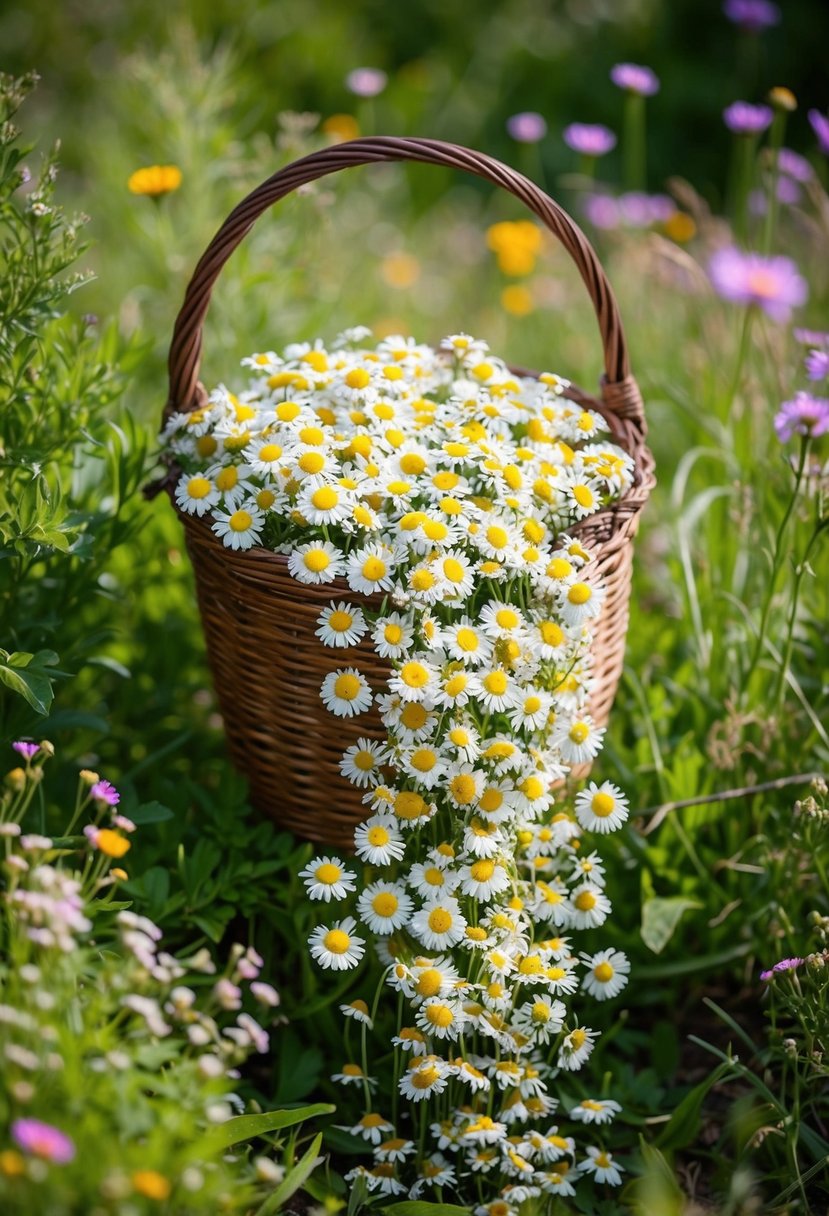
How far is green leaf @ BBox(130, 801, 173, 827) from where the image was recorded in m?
1.42

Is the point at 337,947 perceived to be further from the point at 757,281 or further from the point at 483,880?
the point at 757,281

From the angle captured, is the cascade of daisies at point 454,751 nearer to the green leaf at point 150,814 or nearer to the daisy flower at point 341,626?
the daisy flower at point 341,626

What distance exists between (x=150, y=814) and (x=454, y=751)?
0.40 m

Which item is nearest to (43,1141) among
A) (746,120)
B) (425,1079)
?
(425,1079)

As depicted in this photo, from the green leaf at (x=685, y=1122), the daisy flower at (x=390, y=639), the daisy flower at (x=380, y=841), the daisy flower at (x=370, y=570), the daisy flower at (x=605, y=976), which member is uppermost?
the daisy flower at (x=370, y=570)

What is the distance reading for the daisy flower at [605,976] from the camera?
1.37 meters

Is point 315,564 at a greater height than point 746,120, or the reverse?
point 746,120

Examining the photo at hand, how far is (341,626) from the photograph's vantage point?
129 cm

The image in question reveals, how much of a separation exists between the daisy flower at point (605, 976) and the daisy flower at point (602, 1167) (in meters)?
0.18

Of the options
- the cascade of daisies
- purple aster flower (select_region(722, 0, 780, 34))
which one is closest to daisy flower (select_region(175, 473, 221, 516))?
the cascade of daisies

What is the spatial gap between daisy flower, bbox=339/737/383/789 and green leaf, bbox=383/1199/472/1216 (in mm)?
462

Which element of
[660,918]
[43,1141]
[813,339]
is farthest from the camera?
[813,339]

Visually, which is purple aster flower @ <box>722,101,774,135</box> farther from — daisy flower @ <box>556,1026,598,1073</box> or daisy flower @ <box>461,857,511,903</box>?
daisy flower @ <box>556,1026,598,1073</box>

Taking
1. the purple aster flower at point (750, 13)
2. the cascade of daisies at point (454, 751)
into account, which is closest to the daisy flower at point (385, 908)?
the cascade of daisies at point (454, 751)
